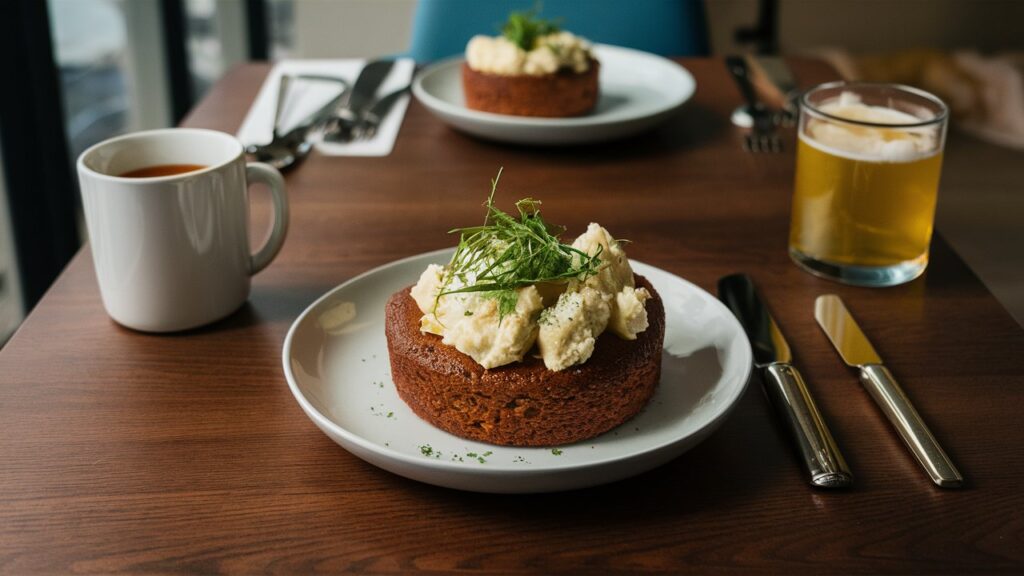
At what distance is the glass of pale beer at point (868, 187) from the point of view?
120cm

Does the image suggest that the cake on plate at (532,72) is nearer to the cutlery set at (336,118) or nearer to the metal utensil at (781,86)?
the cutlery set at (336,118)

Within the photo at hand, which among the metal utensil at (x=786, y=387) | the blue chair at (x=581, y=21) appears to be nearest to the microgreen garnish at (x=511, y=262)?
the metal utensil at (x=786, y=387)

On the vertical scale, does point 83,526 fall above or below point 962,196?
above

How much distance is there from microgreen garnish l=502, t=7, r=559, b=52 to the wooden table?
0.52 m

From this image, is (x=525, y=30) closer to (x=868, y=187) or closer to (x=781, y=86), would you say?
(x=781, y=86)

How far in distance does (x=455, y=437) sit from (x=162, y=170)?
557 mm

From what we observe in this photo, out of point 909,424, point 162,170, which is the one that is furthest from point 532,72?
point 909,424

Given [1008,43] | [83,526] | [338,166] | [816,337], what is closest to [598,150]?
[338,166]

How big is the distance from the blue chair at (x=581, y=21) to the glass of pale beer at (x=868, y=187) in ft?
4.18

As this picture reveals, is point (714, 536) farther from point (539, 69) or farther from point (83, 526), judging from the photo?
point (539, 69)

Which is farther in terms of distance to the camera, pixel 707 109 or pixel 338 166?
pixel 707 109

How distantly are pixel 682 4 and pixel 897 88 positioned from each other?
51.3 inches

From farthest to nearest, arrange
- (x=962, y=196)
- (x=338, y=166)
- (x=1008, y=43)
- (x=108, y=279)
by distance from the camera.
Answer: (x=1008, y=43), (x=962, y=196), (x=338, y=166), (x=108, y=279)

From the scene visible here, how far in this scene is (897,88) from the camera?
1.30 metres
